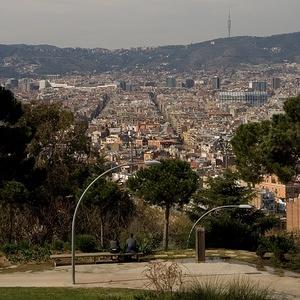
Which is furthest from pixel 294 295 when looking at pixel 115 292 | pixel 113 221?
pixel 113 221

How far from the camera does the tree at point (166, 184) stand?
2100 cm

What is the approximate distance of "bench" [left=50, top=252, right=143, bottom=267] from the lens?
1664cm

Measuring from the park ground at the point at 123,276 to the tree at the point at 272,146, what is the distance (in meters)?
2.04

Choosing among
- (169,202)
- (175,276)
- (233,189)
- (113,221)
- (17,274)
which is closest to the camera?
(175,276)

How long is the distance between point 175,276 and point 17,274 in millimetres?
5918

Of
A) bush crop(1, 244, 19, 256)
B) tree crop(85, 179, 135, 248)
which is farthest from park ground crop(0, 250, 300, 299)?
tree crop(85, 179, 135, 248)

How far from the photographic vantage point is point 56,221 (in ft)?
82.7

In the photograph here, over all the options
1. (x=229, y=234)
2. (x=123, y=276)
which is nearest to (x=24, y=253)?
(x=123, y=276)

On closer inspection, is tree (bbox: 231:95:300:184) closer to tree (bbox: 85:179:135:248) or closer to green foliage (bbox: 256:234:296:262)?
green foliage (bbox: 256:234:296:262)

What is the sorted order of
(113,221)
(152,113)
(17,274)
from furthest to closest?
(152,113)
(113,221)
(17,274)

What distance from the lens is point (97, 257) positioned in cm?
1703

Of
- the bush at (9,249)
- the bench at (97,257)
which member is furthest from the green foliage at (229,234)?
the bush at (9,249)

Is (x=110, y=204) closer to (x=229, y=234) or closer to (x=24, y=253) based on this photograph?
(x=229, y=234)

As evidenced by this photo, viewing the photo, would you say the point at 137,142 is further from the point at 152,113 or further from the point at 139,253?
the point at 139,253
